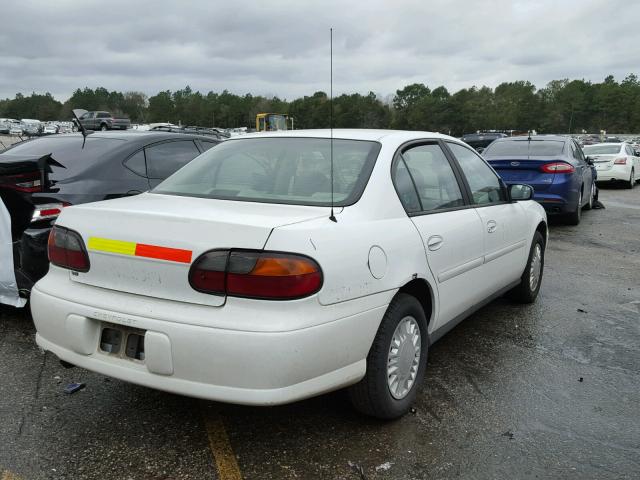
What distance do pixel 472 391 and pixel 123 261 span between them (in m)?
2.12

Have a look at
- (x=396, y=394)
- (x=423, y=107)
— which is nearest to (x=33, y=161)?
(x=396, y=394)

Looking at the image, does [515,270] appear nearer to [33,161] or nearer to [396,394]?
[396,394]

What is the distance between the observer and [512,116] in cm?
12750

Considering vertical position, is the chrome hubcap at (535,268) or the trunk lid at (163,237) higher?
the trunk lid at (163,237)

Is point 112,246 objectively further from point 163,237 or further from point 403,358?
point 403,358

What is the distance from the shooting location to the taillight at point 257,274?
2404 millimetres

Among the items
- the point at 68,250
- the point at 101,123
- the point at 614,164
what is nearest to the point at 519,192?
the point at 68,250

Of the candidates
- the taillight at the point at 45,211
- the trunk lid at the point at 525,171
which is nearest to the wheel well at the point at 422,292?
the taillight at the point at 45,211

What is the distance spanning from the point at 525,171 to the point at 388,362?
24.9 ft

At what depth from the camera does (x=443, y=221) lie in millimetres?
3479

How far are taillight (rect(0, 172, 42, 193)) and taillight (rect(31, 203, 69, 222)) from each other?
0.54 feet

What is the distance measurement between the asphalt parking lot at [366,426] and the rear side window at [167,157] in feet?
5.81

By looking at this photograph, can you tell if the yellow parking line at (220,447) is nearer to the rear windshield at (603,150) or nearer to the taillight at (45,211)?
the taillight at (45,211)

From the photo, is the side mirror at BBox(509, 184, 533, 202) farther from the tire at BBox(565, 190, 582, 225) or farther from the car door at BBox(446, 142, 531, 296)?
the tire at BBox(565, 190, 582, 225)
